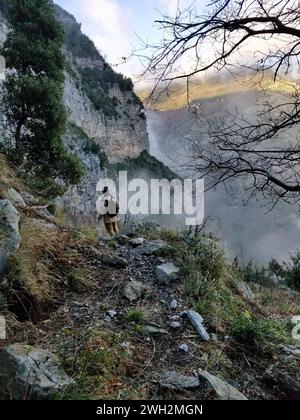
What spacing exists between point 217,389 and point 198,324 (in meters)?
1.07

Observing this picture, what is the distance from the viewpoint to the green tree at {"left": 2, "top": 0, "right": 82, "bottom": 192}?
14.7m

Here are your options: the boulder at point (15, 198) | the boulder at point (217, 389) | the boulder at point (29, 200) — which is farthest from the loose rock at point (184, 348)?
the boulder at point (29, 200)

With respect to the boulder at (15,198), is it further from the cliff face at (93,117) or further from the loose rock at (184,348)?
the cliff face at (93,117)

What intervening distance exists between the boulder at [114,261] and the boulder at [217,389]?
7.50ft

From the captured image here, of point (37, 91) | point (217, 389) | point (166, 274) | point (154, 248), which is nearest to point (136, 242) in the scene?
point (154, 248)

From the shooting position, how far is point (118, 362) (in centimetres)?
367

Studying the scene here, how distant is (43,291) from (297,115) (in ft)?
11.7

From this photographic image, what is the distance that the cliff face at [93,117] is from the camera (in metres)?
37.2

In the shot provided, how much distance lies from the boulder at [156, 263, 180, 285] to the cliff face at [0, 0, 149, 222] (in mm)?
27585

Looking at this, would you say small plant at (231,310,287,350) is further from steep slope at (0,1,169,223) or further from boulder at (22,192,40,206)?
steep slope at (0,1,169,223)

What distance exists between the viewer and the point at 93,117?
48.6m

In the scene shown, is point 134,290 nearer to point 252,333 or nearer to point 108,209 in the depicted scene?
point 252,333

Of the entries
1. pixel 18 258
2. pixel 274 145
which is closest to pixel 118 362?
pixel 18 258

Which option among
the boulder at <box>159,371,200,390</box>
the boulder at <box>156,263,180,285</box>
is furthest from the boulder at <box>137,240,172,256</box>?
the boulder at <box>159,371,200,390</box>
